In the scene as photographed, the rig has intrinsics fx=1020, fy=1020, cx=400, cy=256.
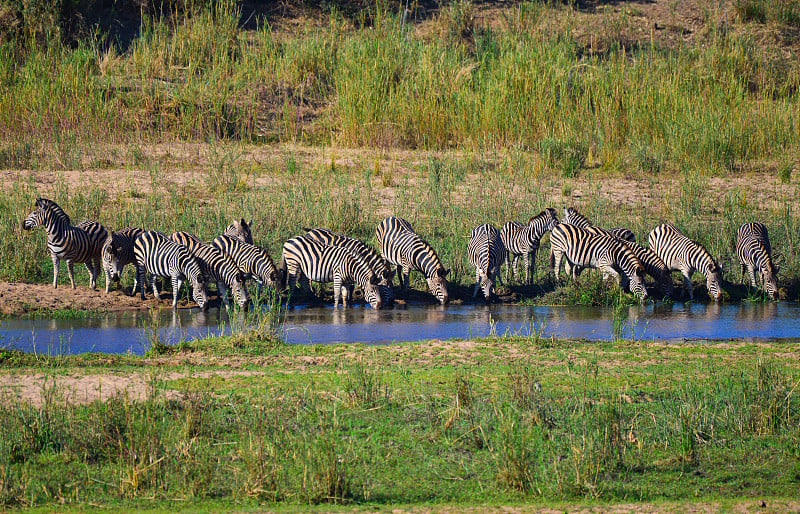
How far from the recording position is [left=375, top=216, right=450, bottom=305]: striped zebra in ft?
44.9

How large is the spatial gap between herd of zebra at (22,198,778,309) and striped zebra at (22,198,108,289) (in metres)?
0.01

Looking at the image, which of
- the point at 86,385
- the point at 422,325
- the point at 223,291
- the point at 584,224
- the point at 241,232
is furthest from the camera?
the point at 584,224

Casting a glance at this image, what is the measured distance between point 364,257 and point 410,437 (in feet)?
20.4

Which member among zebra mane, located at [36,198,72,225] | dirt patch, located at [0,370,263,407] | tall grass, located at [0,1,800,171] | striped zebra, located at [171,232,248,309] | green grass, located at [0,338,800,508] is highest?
tall grass, located at [0,1,800,171]

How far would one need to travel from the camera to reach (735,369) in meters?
9.23

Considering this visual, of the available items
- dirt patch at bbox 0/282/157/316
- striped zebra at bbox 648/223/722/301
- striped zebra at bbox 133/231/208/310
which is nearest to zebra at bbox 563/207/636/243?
striped zebra at bbox 648/223/722/301

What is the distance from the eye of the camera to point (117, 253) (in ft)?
43.0

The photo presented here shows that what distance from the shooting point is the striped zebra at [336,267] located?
1329 cm

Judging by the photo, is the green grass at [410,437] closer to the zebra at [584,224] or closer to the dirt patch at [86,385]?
the dirt patch at [86,385]

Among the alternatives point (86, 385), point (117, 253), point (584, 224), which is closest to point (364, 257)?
point (117, 253)

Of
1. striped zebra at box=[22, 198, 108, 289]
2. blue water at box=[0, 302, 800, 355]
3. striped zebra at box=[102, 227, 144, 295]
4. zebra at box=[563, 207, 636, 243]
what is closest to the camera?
blue water at box=[0, 302, 800, 355]

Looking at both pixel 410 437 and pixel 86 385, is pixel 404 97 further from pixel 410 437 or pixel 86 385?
pixel 410 437

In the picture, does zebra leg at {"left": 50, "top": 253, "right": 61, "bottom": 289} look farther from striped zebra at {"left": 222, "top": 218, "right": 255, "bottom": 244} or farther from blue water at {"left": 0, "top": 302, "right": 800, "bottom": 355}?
striped zebra at {"left": 222, "top": 218, "right": 255, "bottom": 244}

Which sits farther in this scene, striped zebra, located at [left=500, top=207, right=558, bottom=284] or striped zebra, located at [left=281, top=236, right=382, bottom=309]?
striped zebra, located at [left=500, top=207, right=558, bottom=284]
